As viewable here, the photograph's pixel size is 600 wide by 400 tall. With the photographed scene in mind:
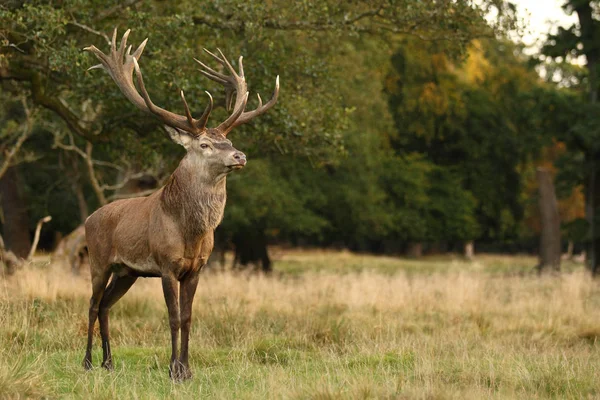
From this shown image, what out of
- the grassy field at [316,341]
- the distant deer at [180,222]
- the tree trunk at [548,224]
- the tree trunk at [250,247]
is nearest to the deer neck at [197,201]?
the distant deer at [180,222]

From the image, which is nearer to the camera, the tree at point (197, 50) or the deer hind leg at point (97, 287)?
the deer hind leg at point (97, 287)

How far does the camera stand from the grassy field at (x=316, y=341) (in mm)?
6594

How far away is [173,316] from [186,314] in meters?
0.13

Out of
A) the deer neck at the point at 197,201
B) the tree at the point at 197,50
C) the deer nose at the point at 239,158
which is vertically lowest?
the deer neck at the point at 197,201

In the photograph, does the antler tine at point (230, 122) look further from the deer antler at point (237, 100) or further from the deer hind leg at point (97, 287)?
the deer hind leg at point (97, 287)

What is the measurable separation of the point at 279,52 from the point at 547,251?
12499mm

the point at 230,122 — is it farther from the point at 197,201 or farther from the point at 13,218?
the point at 13,218

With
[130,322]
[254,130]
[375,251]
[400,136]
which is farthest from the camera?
[375,251]

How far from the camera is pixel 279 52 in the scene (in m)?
13.9

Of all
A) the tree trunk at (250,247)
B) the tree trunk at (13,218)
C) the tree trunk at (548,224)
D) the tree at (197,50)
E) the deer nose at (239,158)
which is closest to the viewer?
the deer nose at (239,158)

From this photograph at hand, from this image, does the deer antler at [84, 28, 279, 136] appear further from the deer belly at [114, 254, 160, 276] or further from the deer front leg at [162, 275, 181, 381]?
the deer front leg at [162, 275, 181, 381]

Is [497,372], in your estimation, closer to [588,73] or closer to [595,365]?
[595,365]

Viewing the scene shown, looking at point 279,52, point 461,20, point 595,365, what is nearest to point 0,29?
point 279,52

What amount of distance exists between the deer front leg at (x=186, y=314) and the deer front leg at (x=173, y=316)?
0.20 feet
